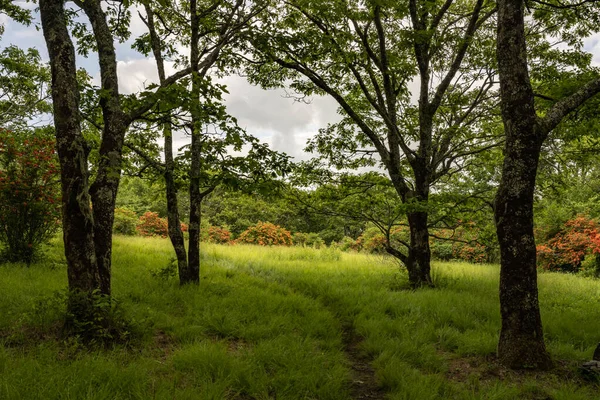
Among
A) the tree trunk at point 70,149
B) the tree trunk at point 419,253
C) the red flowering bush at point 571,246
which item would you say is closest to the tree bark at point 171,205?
the tree trunk at point 70,149

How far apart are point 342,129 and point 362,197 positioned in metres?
2.57

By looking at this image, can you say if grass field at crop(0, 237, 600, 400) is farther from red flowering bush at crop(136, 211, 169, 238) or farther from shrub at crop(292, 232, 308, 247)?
shrub at crop(292, 232, 308, 247)

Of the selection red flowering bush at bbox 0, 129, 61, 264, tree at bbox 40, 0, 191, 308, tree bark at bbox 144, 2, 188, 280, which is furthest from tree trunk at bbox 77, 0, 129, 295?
red flowering bush at bbox 0, 129, 61, 264

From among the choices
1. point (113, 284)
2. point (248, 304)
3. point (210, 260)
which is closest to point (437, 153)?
point (248, 304)

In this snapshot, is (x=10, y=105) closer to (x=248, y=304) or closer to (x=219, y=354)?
(x=248, y=304)

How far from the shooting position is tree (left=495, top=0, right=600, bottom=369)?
479 cm

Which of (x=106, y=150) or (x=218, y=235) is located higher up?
(x=106, y=150)

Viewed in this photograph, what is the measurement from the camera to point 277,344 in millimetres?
5172

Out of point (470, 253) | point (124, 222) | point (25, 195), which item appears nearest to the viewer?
point (25, 195)

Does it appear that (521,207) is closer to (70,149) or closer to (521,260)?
(521,260)

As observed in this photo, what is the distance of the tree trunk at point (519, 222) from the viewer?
480 centimetres

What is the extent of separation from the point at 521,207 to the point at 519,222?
21cm

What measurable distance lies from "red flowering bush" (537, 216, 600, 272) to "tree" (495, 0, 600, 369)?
48.1 ft

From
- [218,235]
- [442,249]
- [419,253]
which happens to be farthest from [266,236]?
[419,253]
